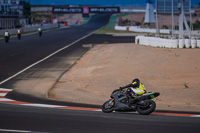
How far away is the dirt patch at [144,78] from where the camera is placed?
50.5 ft

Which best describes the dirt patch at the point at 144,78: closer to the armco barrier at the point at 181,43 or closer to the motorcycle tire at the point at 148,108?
the motorcycle tire at the point at 148,108

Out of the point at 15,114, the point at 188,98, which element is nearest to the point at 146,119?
the point at 15,114

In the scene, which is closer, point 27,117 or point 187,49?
point 27,117

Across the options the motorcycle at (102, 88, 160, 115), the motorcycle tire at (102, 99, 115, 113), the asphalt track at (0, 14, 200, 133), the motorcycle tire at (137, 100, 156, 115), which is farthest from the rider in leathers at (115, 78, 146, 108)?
the motorcycle tire at (102, 99, 115, 113)

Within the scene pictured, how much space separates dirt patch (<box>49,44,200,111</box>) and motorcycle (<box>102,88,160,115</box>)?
79.2 inches

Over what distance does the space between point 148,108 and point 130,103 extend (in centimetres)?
61

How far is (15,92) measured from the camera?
655 inches

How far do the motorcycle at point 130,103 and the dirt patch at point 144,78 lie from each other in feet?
6.60

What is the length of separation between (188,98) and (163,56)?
11.3m

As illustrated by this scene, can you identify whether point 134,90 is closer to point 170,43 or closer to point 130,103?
point 130,103

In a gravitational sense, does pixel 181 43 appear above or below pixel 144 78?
above

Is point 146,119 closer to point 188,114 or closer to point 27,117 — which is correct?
point 188,114

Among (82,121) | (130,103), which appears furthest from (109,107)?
(82,121)

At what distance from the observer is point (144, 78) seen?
19688mm
